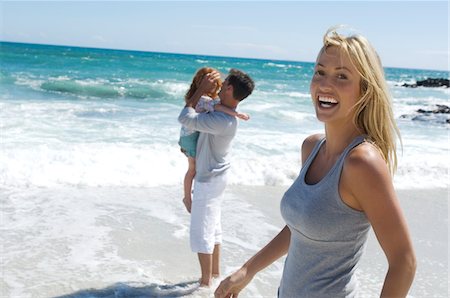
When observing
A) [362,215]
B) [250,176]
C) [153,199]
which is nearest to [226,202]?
[153,199]

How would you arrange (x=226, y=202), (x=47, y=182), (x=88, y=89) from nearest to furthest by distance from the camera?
(x=226, y=202) → (x=47, y=182) → (x=88, y=89)

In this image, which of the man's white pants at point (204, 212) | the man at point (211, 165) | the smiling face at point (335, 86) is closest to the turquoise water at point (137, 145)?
the man at point (211, 165)

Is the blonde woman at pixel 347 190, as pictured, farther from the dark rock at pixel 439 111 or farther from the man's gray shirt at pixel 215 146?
the dark rock at pixel 439 111

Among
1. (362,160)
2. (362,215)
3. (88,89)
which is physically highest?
(362,160)

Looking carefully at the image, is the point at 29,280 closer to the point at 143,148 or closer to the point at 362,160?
the point at 362,160

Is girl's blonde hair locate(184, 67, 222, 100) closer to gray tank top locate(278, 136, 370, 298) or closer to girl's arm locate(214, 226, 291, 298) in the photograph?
girl's arm locate(214, 226, 291, 298)

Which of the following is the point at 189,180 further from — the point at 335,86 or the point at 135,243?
the point at 335,86

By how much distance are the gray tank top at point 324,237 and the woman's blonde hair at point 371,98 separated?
0.07 metres

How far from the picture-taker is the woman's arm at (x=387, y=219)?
65.1 inches

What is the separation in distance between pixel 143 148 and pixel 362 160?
369 inches

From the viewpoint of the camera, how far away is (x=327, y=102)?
1.91 meters

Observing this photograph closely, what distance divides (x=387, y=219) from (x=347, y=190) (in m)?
0.16

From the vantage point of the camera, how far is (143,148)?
1085 cm

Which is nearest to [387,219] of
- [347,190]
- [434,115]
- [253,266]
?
[347,190]
